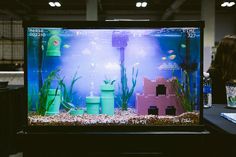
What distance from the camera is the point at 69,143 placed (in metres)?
1.73

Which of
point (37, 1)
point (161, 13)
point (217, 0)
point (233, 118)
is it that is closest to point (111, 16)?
point (161, 13)

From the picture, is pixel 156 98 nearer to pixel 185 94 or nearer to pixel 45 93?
pixel 185 94

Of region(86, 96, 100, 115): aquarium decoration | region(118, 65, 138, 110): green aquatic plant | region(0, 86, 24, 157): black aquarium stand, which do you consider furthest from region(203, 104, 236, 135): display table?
region(0, 86, 24, 157): black aquarium stand

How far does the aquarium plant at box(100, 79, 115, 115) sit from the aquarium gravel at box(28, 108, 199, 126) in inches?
1.5

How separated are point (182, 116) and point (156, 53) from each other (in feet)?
1.19

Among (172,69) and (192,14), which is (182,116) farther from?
(192,14)

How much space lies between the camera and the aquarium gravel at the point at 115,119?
1.75 meters

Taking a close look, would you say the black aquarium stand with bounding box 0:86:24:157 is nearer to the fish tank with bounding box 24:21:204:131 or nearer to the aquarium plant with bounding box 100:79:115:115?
the fish tank with bounding box 24:21:204:131

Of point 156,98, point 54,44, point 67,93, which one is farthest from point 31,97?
point 156,98

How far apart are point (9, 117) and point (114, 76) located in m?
2.40

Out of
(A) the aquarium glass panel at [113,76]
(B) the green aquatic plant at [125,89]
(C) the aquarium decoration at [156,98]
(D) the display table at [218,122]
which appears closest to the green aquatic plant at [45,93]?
(A) the aquarium glass panel at [113,76]

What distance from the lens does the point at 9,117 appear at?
3756mm

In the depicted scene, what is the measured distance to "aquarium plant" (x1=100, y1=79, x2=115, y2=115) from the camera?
174 cm

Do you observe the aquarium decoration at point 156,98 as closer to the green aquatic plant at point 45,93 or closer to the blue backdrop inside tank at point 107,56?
the blue backdrop inside tank at point 107,56
